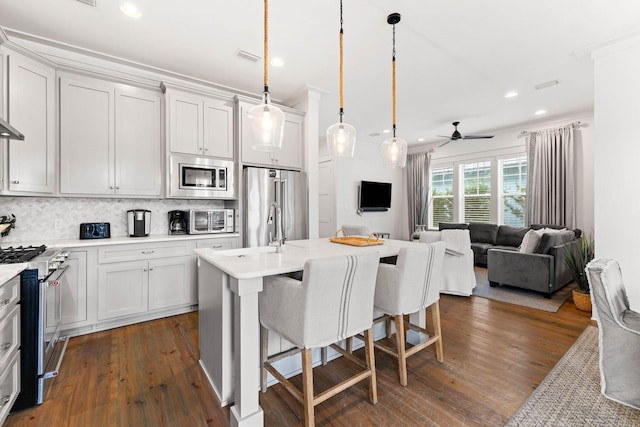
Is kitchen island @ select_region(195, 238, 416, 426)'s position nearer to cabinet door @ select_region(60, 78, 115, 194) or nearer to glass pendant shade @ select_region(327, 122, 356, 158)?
glass pendant shade @ select_region(327, 122, 356, 158)

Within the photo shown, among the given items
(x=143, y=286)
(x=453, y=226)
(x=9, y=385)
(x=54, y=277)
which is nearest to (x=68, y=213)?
(x=143, y=286)

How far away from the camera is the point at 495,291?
13.5ft

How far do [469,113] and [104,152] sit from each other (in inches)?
216

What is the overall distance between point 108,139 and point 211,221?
137cm

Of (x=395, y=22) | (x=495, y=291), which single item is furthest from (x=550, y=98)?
(x=395, y=22)

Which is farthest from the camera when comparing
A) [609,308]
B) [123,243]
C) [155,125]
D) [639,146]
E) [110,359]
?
[155,125]

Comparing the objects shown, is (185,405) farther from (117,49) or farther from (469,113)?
(469,113)

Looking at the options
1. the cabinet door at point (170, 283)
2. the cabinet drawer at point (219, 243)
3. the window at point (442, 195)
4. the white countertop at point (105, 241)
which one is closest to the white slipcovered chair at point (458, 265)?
the cabinet drawer at point (219, 243)

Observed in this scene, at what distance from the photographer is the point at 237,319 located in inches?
61.1

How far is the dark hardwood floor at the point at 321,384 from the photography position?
1671 mm

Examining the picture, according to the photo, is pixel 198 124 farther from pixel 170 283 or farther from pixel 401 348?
pixel 401 348

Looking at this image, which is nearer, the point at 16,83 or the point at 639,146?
the point at 16,83

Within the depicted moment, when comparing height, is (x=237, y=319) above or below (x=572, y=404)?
above

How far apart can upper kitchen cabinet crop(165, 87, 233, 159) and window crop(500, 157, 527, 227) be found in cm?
569
